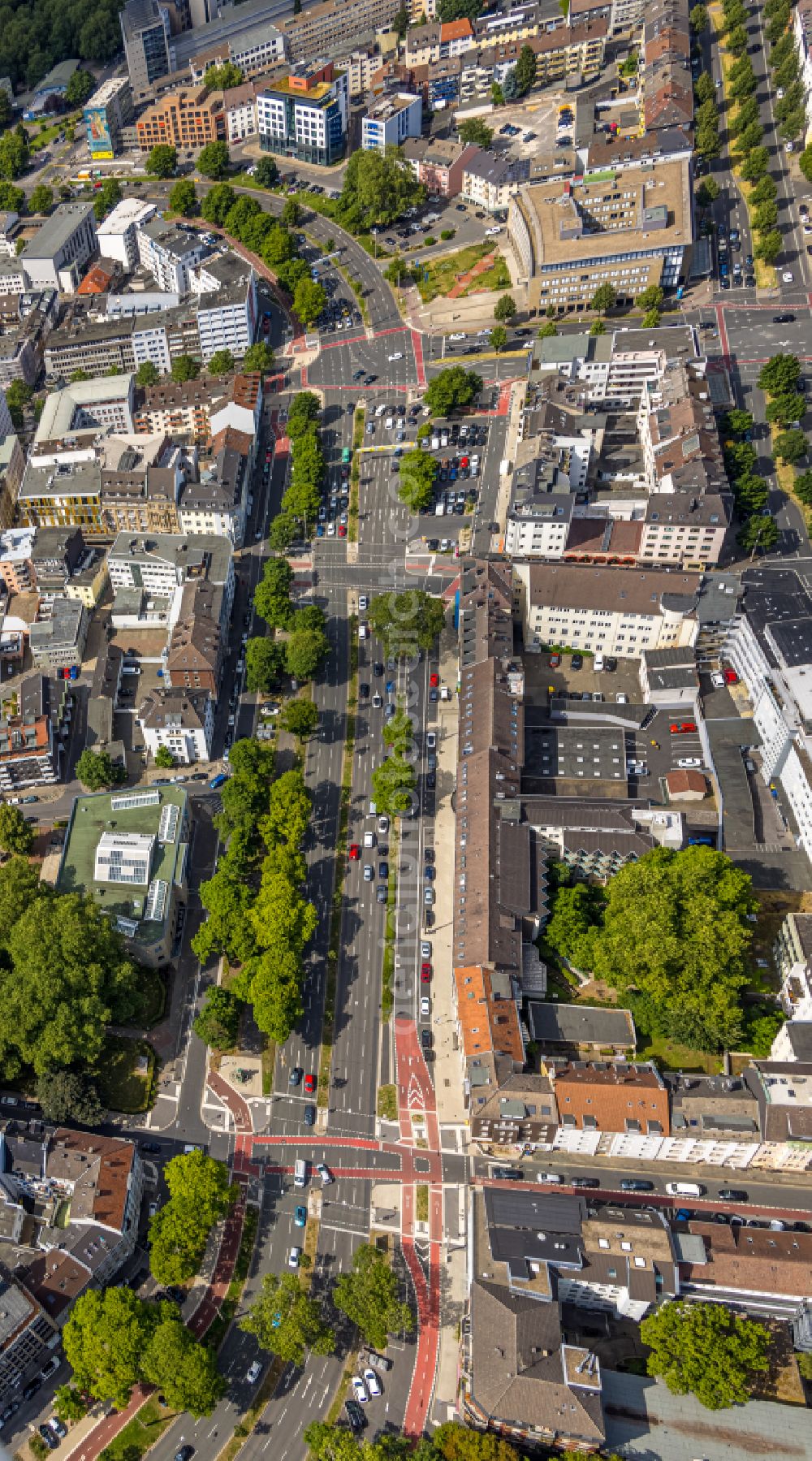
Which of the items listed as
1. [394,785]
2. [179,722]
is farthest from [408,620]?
[179,722]

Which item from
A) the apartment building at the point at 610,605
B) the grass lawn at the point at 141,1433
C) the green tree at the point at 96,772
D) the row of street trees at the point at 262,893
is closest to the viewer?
the grass lawn at the point at 141,1433

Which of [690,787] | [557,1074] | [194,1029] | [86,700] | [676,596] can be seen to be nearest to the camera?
[557,1074]

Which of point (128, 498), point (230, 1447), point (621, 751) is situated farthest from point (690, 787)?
point (128, 498)

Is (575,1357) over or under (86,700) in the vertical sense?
under

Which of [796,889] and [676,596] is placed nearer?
[796,889]

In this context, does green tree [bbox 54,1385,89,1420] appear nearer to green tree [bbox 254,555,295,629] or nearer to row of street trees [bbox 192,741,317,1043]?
row of street trees [bbox 192,741,317,1043]

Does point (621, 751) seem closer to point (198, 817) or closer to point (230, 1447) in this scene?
point (198, 817)

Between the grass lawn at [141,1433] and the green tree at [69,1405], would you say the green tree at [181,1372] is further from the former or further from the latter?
the green tree at [69,1405]

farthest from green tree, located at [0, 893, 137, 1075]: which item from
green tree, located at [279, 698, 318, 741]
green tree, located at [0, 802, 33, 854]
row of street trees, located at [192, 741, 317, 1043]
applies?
green tree, located at [279, 698, 318, 741]

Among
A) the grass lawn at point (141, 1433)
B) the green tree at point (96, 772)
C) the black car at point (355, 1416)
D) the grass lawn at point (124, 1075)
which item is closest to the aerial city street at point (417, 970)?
the grass lawn at point (141, 1433)
